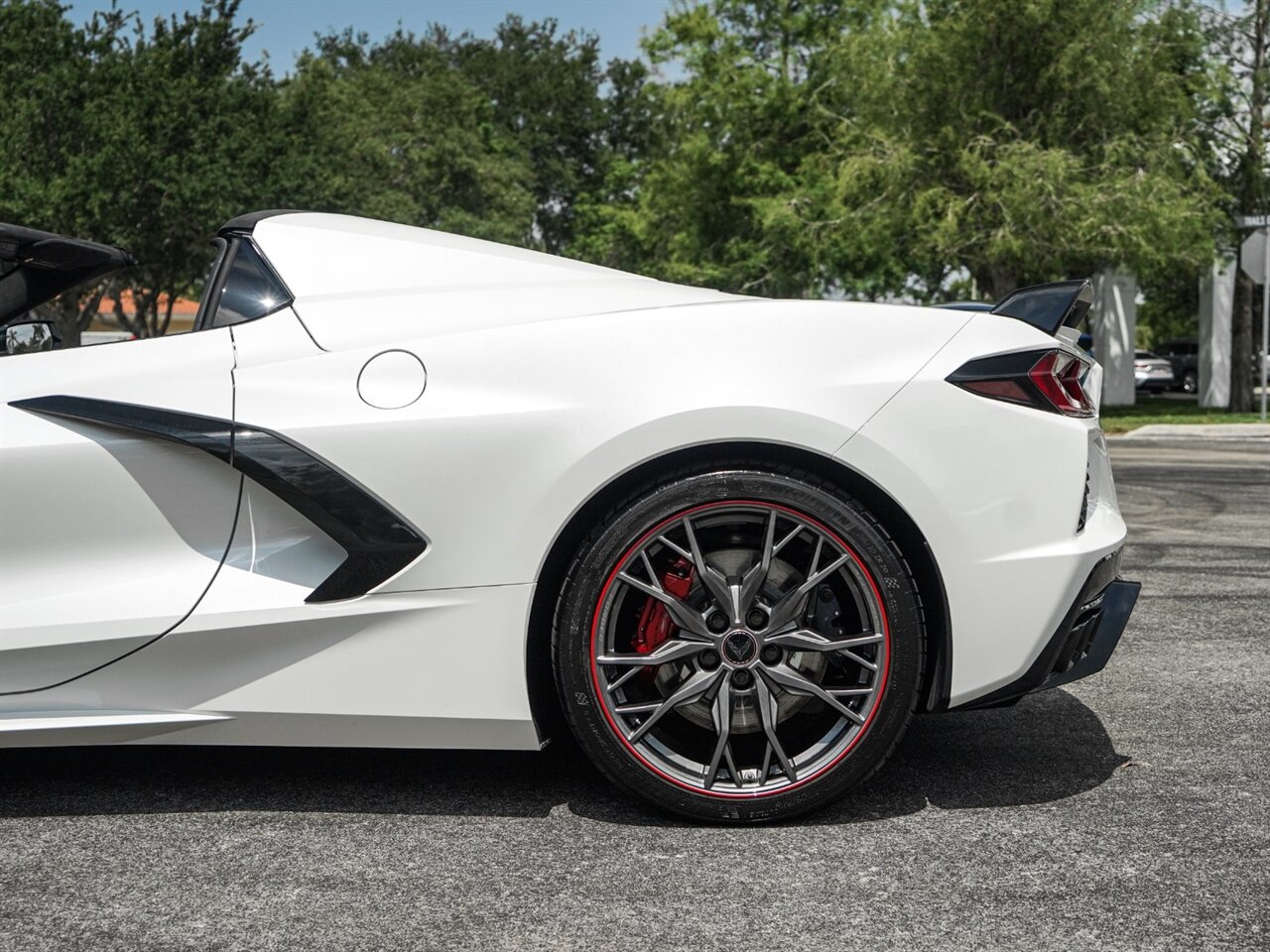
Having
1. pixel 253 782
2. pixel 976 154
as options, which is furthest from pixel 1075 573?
pixel 976 154

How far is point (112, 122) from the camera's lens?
90.4 feet

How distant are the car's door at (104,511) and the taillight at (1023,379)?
1556mm

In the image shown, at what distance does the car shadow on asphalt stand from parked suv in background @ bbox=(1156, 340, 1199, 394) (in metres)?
47.5

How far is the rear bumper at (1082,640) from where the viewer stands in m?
2.96

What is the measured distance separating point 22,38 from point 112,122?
92.1 inches

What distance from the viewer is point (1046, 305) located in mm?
3219

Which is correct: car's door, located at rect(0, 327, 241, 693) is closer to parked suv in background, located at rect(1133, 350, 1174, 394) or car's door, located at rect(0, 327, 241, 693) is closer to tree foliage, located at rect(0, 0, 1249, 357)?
tree foliage, located at rect(0, 0, 1249, 357)

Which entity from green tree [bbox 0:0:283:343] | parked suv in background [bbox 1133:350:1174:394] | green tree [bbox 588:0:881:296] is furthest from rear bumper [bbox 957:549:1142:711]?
parked suv in background [bbox 1133:350:1174:394]

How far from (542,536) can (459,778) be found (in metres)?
0.80

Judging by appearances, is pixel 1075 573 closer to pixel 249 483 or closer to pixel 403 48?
pixel 249 483

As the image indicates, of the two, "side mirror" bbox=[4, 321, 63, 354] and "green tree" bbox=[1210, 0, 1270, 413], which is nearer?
"side mirror" bbox=[4, 321, 63, 354]

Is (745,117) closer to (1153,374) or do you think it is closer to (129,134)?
(129,134)

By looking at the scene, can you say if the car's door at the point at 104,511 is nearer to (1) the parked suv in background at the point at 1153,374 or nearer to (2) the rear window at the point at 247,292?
(2) the rear window at the point at 247,292

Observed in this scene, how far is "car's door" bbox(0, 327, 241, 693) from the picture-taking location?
2.94 metres
